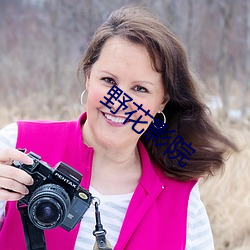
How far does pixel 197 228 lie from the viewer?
1946mm

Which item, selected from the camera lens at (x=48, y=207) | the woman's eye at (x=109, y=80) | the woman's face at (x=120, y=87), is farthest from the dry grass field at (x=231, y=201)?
the camera lens at (x=48, y=207)

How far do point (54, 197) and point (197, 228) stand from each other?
0.66m

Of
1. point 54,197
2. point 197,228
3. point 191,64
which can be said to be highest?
point 191,64

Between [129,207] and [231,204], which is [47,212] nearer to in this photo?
[129,207]

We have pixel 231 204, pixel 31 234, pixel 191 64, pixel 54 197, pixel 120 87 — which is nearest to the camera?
pixel 54 197

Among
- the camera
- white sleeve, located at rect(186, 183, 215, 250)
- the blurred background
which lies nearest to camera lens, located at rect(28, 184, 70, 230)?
the camera

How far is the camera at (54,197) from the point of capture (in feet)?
4.94

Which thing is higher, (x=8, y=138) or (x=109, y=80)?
(x=109, y=80)

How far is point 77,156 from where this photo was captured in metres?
1.85

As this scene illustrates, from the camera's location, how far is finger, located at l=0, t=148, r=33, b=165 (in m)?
1.54

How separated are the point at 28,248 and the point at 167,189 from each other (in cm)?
56

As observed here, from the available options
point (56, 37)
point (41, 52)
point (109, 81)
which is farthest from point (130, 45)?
point (41, 52)

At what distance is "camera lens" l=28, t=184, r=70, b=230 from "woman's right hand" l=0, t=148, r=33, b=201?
4 cm

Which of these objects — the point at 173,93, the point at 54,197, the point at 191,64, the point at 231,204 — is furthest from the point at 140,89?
the point at 231,204
